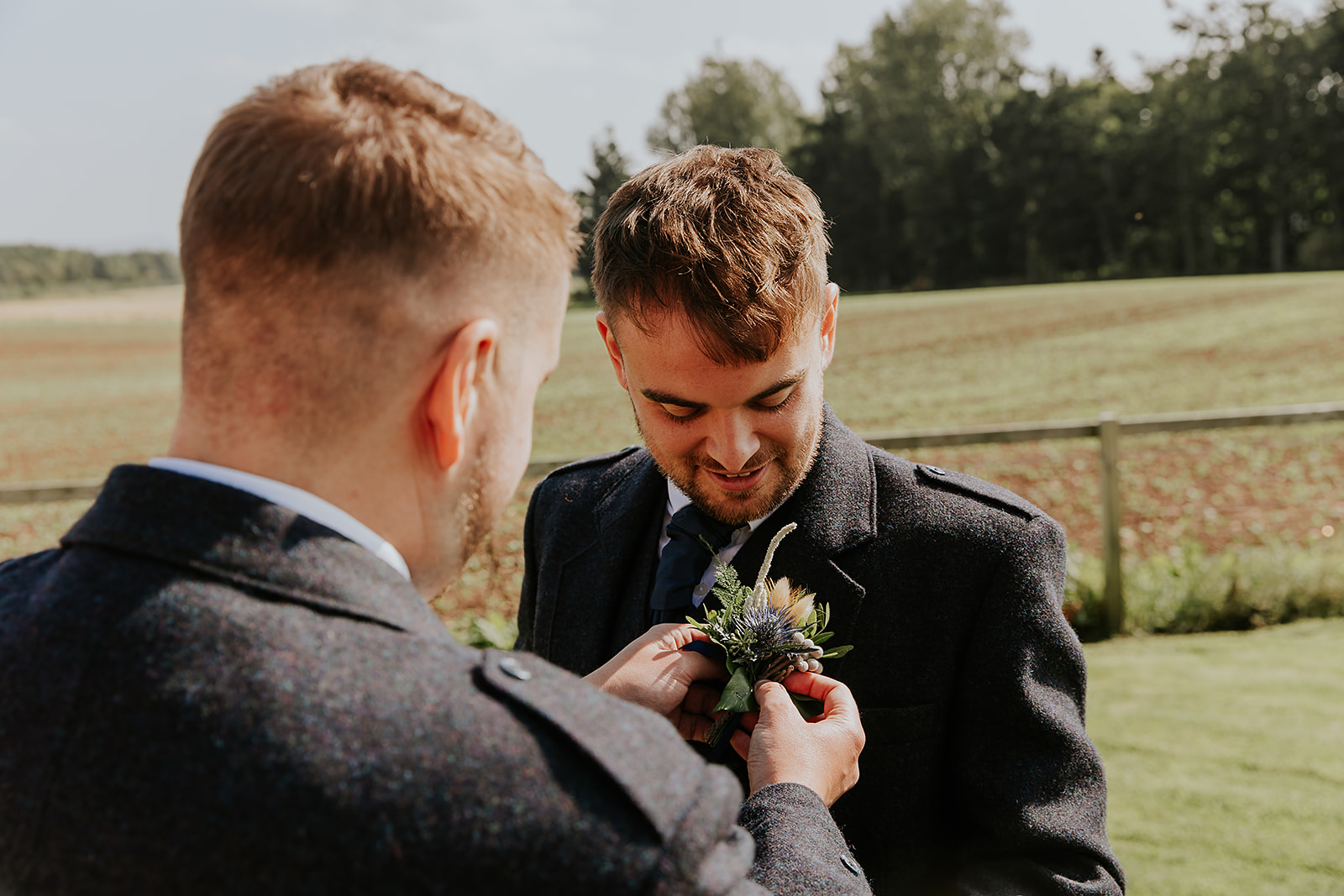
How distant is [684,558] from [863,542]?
1.39ft

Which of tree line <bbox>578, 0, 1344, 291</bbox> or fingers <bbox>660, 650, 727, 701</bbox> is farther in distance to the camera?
tree line <bbox>578, 0, 1344, 291</bbox>

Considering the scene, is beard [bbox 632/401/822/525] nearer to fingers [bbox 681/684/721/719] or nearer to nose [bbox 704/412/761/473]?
nose [bbox 704/412/761/473]

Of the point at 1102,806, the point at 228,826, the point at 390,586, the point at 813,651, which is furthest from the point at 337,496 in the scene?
the point at 1102,806

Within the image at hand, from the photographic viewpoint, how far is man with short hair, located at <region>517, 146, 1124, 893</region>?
1968 millimetres

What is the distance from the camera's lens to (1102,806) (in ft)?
6.51

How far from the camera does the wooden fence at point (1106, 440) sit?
7.06 m

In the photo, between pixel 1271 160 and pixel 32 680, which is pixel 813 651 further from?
pixel 1271 160

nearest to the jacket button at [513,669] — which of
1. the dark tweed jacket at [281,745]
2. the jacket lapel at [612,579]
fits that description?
the dark tweed jacket at [281,745]

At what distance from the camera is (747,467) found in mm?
2148

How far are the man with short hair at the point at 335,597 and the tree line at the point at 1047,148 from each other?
A: 170 ft

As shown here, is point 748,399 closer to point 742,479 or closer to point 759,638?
point 742,479

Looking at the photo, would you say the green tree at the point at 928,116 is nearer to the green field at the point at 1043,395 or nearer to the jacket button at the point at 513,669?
the green field at the point at 1043,395

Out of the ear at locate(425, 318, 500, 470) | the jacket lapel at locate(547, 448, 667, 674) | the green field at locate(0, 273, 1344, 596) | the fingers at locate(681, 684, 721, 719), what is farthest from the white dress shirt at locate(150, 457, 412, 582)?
the green field at locate(0, 273, 1344, 596)

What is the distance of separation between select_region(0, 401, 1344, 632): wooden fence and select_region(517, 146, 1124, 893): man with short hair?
15.0ft
